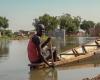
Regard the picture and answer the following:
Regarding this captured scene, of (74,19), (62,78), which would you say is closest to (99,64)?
(62,78)

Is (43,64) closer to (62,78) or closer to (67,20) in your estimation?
(62,78)

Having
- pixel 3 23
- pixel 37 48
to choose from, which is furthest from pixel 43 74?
pixel 3 23

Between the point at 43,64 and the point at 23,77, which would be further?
the point at 43,64

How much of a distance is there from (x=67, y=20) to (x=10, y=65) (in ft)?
341

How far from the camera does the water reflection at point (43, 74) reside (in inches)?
486

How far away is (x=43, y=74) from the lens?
1307 cm

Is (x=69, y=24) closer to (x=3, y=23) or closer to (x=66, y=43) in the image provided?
(x=3, y=23)

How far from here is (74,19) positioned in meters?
127

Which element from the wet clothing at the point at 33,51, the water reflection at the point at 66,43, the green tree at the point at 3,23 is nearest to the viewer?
the wet clothing at the point at 33,51

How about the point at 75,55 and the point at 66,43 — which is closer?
the point at 75,55

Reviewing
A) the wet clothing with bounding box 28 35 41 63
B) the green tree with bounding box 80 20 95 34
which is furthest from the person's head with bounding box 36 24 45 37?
the green tree with bounding box 80 20 95 34

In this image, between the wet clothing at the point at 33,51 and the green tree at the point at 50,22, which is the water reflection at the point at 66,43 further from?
the green tree at the point at 50,22

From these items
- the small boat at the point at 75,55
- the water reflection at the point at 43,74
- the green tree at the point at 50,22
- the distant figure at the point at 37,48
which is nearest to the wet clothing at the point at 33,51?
the distant figure at the point at 37,48

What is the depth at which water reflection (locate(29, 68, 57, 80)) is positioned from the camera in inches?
486
